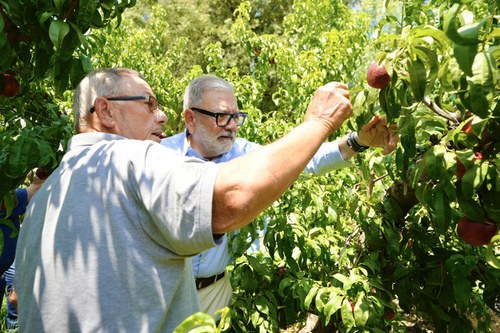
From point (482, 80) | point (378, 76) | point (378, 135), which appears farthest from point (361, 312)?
point (482, 80)

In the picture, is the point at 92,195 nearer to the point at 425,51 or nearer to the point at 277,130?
the point at 425,51

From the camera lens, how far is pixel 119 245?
125 centimetres

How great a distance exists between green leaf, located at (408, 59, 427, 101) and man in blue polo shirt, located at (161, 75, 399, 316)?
0.91 meters

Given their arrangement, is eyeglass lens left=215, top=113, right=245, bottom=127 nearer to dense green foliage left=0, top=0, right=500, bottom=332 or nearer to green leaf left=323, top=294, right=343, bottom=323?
dense green foliage left=0, top=0, right=500, bottom=332

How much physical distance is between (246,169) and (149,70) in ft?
21.7

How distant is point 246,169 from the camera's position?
1.15 metres

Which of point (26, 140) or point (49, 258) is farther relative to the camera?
point (26, 140)

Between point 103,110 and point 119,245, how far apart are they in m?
0.54

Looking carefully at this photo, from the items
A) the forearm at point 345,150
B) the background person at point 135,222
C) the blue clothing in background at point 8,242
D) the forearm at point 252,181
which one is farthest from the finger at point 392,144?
the blue clothing in background at point 8,242

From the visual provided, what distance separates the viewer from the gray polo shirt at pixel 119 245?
3.91 feet

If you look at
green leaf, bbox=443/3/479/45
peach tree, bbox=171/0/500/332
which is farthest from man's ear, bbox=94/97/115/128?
green leaf, bbox=443/3/479/45

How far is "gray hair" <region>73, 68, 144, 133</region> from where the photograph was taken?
1.62 metres

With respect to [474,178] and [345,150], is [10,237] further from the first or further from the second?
[474,178]

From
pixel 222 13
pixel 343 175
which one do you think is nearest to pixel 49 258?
pixel 343 175
